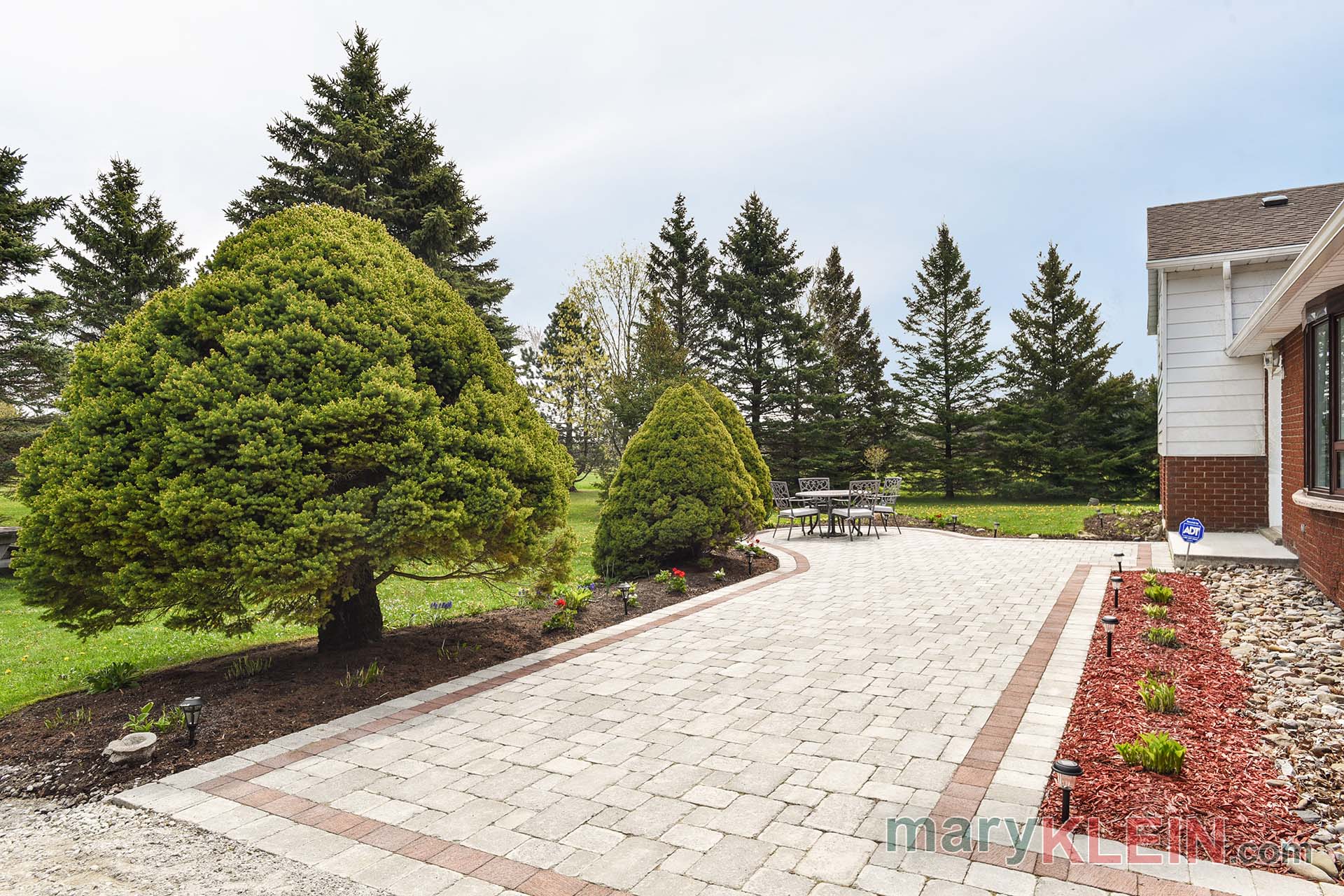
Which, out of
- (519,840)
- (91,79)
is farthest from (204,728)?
(91,79)

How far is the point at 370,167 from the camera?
18.1 metres

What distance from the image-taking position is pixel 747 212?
1064 inches

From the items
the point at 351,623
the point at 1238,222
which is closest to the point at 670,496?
the point at 351,623

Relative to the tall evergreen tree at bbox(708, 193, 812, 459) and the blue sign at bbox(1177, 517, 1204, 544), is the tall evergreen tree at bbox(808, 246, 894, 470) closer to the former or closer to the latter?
the tall evergreen tree at bbox(708, 193, 812, 459)

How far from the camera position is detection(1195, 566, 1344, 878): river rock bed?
280cm

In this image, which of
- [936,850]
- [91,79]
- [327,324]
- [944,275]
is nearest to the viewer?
[936,850]

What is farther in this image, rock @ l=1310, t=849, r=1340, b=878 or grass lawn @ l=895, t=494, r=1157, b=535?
grass lawn @ l=895, t=494, r=1157, b=535

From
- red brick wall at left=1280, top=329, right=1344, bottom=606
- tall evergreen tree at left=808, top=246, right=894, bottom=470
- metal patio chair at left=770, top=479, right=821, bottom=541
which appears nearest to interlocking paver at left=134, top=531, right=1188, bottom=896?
red brick wall at left=1280, top=329, right=1344, bottom=606

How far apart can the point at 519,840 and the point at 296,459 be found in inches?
105

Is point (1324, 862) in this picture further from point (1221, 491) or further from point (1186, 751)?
point (1221, 491)

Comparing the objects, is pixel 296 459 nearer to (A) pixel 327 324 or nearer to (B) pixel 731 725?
(A) pixel 327 324

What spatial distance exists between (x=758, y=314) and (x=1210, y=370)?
17.9 metres

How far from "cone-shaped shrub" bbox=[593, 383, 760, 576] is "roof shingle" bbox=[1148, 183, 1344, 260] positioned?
6.51 m

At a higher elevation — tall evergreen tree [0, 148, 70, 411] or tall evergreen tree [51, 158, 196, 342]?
tall evergreen tree [51, 158, 196, 342]
